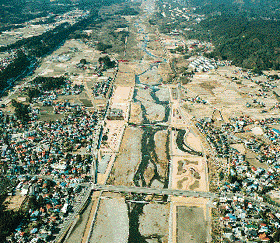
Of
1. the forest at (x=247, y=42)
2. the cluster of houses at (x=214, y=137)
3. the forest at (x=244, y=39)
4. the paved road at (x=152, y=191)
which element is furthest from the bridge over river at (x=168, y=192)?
the forest at (x=247, y=42)

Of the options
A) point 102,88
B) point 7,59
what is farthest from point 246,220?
point 7,59

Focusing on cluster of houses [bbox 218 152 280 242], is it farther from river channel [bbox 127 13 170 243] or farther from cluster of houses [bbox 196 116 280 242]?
river channel [bbox 127 13 170 243]

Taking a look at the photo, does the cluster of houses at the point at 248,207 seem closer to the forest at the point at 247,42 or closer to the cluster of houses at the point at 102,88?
the cluster of houses at the point at 102,88

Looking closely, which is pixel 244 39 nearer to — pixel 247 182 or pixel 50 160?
pixel 247 182

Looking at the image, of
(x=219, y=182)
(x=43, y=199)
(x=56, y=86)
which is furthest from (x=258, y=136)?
(x=56, y=86)

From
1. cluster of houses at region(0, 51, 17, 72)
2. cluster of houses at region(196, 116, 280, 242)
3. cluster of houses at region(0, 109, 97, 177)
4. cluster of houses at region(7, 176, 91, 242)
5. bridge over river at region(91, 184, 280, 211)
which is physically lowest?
cluster of houses at region(196, 116, 280, 242)

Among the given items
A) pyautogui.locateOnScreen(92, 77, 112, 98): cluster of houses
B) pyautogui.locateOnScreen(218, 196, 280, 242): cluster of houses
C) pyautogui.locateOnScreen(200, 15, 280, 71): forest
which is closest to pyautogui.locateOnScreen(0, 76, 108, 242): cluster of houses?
pyautogui.locateOnScreen(92, 77, 112, 98): cluster of houses
